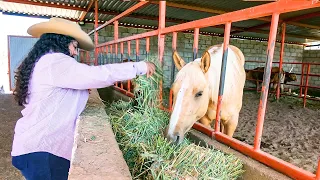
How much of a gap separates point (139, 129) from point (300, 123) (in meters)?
4.89

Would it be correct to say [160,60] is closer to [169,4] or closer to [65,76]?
[65,76]

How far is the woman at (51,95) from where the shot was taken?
156cm

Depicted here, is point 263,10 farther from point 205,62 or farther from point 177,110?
point 177,110

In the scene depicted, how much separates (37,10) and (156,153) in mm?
9404

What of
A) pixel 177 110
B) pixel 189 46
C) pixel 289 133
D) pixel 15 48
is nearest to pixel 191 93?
pixel 177 110

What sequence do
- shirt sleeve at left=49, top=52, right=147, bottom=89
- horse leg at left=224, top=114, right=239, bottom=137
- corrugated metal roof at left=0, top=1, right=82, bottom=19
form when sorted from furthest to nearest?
1. corrugated metal roof at left=0, top=1, right=82, bottom=19
2. horse leg at left=224, top=114, right=239, bottom=137
3. shirt sleeve at left=49, top=52, right=147, bottom=89

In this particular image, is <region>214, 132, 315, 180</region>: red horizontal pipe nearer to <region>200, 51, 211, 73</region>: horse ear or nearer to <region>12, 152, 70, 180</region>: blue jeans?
<region>200, 51, 211, 73</region>: horse ear

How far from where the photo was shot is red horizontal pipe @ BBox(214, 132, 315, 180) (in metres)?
1.10

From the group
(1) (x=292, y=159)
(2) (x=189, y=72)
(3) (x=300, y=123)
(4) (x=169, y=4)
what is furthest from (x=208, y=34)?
(2) (x=189, y=72)

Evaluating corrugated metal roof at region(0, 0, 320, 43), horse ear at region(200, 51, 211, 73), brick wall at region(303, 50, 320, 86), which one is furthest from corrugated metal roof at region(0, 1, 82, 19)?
brick wall at region(303, 50, 320, 86)

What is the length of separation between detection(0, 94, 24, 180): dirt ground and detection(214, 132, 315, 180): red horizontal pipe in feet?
9.56

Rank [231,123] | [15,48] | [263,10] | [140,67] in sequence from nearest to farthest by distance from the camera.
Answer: [263,10] < [140,67] < [231,123] < [15,48]

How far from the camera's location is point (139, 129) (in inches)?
70.9

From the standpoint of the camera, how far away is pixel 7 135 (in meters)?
4.19
